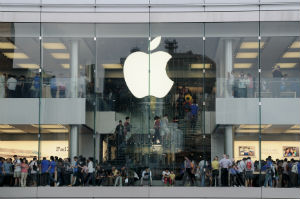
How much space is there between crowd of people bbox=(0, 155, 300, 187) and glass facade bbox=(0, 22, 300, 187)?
0.13 ft

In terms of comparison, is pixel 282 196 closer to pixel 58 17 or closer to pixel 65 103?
pixel 65 103

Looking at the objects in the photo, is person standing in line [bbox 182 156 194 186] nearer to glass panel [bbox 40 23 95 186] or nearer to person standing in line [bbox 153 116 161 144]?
person standing in line [bbox 153 116 161 144]

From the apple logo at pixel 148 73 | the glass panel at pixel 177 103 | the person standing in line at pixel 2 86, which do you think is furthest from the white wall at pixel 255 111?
the person standing in line at pixel 2 86

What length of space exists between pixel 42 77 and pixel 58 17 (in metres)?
2.48

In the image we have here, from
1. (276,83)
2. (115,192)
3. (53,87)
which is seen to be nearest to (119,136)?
(115,192)

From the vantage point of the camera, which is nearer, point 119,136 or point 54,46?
point 119,136

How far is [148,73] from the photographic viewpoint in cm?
2445

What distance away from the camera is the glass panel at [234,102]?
23.4 meters

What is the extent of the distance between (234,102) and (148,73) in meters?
3.58

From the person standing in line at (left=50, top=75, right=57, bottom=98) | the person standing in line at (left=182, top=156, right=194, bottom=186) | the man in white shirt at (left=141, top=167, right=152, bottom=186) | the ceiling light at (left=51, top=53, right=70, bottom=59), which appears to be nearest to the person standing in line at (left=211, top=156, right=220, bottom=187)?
the person standing in line at (left=182, top=156, right=194, bottom=186)

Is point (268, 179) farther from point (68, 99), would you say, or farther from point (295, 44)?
point (68, 99)

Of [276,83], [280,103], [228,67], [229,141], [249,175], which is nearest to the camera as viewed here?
[249,175]

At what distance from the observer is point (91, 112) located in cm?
2403

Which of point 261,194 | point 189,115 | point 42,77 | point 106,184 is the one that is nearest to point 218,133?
point 189,115
